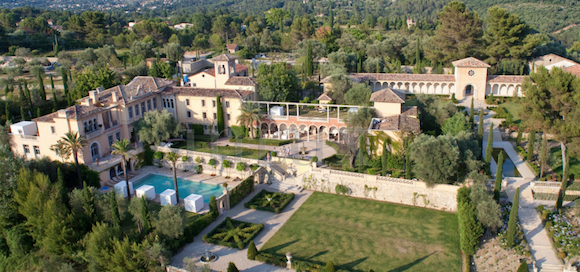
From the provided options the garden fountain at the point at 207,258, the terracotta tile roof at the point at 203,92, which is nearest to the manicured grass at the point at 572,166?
the garden fountain at the point at 207,258

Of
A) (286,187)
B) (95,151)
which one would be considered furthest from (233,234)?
(95,151)

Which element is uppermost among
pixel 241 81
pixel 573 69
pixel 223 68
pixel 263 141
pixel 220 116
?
pixel 223 68

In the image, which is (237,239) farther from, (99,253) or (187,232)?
(99,253)

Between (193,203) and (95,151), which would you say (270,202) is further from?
(95,151)

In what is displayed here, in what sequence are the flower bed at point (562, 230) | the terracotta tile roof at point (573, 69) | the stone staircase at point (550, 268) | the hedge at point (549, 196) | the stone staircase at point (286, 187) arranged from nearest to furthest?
the stone staircase at point (550, 268) → the flower bed at point (562, 230) → the hedge at point (549, 196) → the stone staircase at point (286, 187) → the terracotta tile roof at point (573, 69)

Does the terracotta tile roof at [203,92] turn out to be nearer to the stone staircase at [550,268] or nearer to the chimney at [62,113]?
the chimney at [62,113]

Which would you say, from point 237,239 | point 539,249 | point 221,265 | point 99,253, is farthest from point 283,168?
point 539,249
